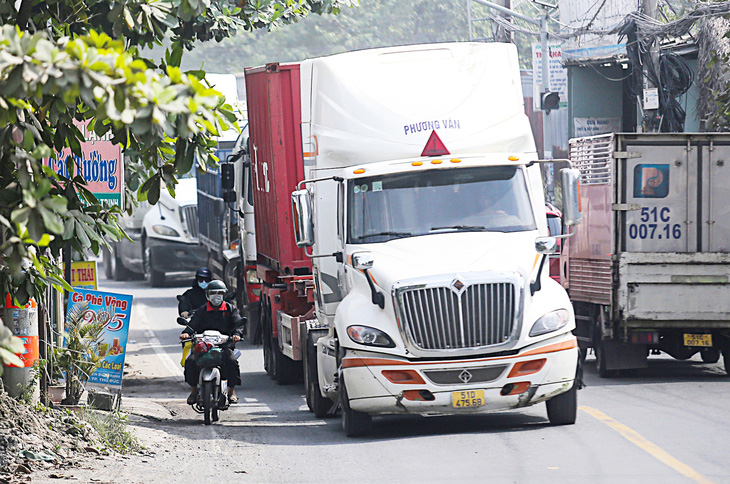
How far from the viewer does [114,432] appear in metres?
10.5

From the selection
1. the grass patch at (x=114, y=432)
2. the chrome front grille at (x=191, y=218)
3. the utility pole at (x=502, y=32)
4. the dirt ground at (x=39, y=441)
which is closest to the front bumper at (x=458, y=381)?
the grass patch at (x=114, y=432)

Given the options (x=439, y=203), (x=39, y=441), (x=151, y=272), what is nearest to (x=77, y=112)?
(x=39, y=441)

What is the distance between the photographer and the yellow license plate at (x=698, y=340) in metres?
14.3

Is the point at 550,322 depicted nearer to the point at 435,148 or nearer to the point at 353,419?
the point at 353,419

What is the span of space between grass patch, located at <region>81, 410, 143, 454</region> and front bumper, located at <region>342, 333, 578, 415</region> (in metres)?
1.97

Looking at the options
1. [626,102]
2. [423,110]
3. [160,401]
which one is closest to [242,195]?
[160,401]

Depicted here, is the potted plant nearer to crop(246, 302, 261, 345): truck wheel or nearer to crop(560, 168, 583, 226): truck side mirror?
crop(560, 168, 583, 226): truck side mirror

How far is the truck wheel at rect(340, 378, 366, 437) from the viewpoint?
10.8m

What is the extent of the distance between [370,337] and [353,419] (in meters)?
0.82

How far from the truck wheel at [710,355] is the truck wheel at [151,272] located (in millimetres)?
18059

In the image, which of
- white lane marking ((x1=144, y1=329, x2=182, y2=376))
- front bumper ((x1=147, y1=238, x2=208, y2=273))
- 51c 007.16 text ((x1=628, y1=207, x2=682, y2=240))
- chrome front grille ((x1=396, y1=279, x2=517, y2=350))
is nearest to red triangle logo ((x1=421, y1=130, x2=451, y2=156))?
chrome front grille ((x1=396, y1=279, x2=517, y2=350))

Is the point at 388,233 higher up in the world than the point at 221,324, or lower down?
higher up

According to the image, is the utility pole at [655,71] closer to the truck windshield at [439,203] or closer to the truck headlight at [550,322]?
the truck windshield at [439,203]

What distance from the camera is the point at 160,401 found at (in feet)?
47.9
